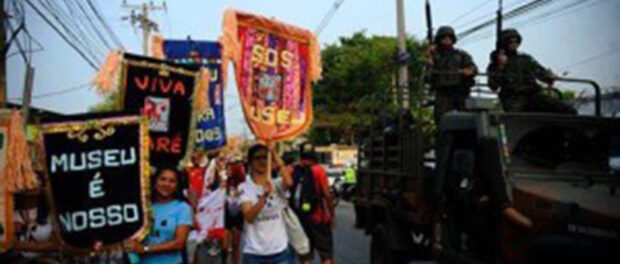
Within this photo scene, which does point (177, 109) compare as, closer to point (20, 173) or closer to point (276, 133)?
point (276, 133)

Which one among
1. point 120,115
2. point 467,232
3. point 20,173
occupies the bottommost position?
point 467,232

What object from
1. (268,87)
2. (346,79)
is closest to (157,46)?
(268,87)

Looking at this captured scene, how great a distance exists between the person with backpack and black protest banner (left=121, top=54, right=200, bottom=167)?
182 cm

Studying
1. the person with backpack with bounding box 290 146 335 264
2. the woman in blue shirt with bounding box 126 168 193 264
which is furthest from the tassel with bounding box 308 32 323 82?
the woman in blue shirt with bounding box 126 168 193 264

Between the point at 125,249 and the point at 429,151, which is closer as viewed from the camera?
the point at 125,249

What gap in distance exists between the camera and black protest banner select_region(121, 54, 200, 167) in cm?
586

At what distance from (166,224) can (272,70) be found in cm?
182

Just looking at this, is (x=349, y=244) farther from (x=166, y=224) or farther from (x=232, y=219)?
(x=166, y=224)

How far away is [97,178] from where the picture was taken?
4750mm

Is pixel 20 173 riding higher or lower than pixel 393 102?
lower

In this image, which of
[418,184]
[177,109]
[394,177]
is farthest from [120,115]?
[394,177]

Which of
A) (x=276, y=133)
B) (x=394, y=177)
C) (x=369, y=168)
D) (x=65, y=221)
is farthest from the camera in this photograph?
(x=369, y=168)

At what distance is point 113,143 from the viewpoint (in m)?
4.84

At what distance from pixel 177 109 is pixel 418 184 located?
8.31 ft
